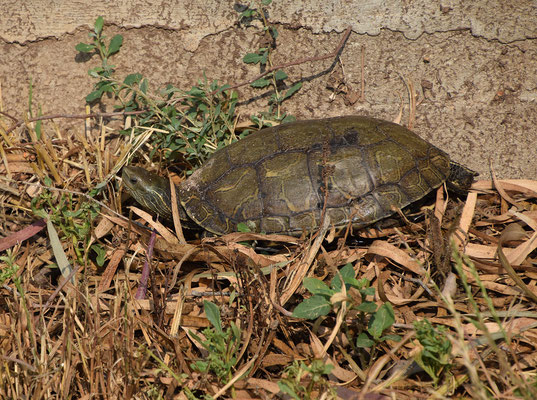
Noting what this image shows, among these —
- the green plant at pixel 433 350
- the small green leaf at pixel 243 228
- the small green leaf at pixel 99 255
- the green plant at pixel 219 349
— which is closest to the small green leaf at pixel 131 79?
the small green leaf at pixel 99 255

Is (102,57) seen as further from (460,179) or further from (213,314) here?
(460,179)

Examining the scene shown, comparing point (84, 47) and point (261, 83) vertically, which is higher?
point (84, 47)

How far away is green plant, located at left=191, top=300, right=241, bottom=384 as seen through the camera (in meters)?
2.32

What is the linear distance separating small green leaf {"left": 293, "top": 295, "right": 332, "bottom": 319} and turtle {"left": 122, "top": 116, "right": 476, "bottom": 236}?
83cm

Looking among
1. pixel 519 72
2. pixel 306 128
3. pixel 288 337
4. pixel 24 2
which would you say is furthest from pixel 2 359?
pixel 519 72

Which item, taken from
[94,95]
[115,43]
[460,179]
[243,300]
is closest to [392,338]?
[243,300]

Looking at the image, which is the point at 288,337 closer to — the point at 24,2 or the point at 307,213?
the point at 307,213

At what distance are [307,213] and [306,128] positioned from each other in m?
0.65

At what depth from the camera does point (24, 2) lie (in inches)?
161

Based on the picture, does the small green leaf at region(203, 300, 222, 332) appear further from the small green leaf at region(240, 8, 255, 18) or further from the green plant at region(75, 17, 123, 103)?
the small green leaf at region(240, 8, 255, 18)

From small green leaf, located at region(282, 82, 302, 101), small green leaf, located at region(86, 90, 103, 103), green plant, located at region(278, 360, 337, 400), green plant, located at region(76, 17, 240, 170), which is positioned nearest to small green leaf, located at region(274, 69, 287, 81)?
small green leaf, located at region(282, 82, 302, 101)

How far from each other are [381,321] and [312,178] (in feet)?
4.00

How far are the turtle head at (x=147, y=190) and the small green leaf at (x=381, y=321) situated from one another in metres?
1.85

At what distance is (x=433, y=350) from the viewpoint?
7.06ft
